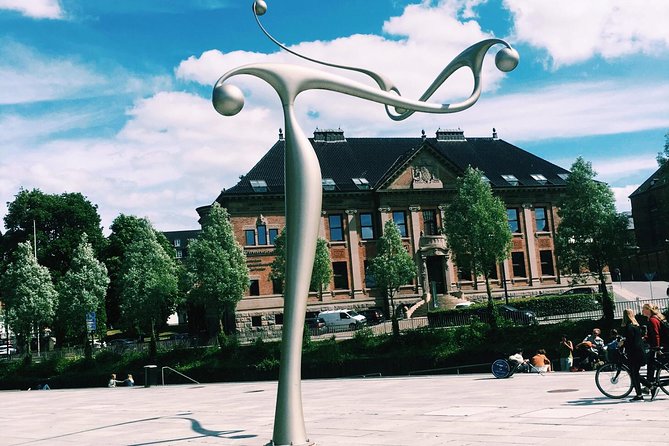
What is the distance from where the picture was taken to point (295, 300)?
34.1 feet

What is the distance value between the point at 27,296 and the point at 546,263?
40534 mm

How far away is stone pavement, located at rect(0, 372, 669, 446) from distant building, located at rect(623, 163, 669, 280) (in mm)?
57920

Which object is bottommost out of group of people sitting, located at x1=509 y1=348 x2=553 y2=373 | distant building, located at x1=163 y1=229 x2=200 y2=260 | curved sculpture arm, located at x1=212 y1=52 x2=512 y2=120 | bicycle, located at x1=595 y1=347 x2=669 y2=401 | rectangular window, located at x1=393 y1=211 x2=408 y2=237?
group of people sitting, located at x1=509 y1=348 x2=553 y2=373

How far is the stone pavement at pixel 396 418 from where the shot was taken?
10.2m

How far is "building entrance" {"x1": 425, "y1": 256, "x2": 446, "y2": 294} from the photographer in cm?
5681

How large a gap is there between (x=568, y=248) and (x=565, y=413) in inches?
1152

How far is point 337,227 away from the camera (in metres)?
56.5

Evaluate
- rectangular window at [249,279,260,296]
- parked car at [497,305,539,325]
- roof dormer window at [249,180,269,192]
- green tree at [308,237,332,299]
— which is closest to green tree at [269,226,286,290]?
green tree at [308,237,332,299]

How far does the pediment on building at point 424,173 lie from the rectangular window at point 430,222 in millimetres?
2164

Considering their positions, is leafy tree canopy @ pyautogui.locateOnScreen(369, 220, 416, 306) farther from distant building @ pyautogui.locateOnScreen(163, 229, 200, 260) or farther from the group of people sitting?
distant building @ pyautogui.locateOnScreen(163, 229, 200, 260)

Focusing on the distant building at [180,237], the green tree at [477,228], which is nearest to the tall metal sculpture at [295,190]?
the green tree at [477,228]

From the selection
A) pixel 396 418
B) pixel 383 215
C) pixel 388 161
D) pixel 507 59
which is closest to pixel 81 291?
pixel 383 215

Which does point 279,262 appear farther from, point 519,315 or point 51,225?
point 51,225

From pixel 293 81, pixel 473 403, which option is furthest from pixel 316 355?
pixel 293 81
